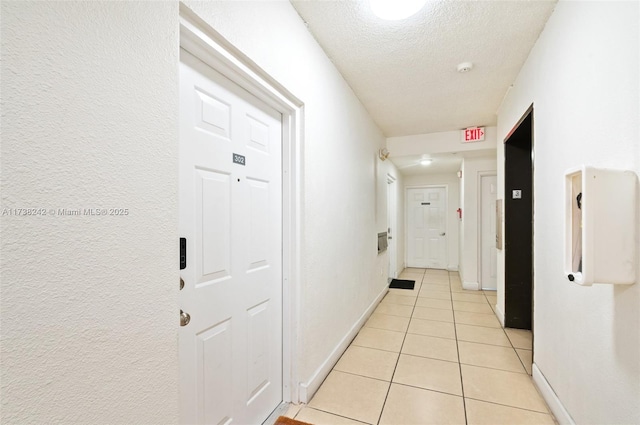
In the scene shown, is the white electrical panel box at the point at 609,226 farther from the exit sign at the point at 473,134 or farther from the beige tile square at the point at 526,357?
the exit sign at the point at 473,134

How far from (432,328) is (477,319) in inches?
27.4

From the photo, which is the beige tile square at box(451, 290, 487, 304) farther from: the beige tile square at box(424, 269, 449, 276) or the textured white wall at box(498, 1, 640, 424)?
the textured white wall at box(498, 1, 640, 424)

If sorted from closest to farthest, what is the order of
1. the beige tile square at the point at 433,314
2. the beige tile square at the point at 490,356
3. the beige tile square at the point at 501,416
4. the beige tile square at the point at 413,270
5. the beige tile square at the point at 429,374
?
the beige tile square at the point at 501,416
the beige tile square at the point at 429,374
the beige tile square at the point at 490,356
the beige tile square at the point at 433,314
the beige tile square at the point at 413,270

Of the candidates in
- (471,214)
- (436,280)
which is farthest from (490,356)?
(436,280)

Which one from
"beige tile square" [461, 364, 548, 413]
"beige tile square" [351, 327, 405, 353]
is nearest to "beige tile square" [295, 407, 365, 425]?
"beige tile square" [461, 364, 548, 413]

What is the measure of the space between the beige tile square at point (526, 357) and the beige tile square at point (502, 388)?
0.47ft

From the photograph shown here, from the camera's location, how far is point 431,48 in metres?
2.20

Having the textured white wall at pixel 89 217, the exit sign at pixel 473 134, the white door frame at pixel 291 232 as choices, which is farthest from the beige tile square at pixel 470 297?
the textured white wall at pixel 89 217

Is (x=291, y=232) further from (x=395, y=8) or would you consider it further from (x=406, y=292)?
(x=406, y=292)

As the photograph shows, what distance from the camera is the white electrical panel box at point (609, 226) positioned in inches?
41.9

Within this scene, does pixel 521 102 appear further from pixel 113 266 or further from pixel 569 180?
pixel 113 266

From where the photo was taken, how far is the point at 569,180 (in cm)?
127

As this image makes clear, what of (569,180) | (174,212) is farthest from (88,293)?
(569,180)

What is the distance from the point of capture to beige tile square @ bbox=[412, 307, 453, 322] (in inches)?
137
